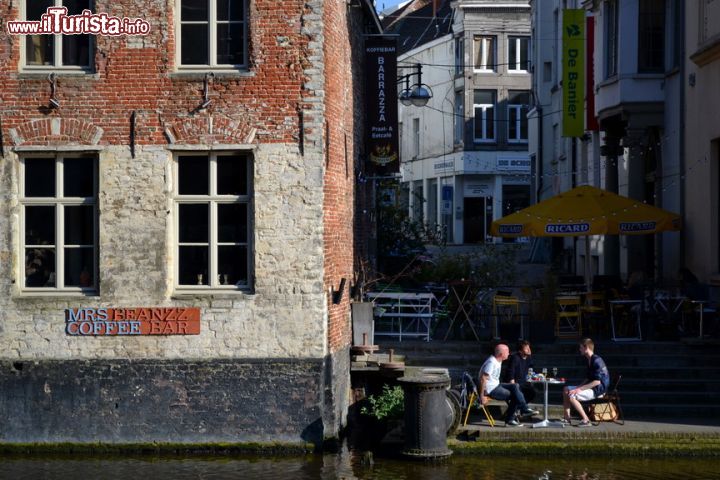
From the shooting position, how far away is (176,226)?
17.2 m

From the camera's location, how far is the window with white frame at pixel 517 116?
57.4 metres

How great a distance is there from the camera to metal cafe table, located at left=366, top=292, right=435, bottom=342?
67.9 feet

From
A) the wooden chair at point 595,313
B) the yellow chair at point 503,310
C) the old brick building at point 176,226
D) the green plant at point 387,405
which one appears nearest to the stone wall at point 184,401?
the old brick building at point 176,226

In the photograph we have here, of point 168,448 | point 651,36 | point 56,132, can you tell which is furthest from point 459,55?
point 168,448

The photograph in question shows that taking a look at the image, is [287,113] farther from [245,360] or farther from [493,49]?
[493,49]

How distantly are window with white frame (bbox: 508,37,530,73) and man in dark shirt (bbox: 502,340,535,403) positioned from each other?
40.5 meters

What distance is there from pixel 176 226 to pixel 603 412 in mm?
6564

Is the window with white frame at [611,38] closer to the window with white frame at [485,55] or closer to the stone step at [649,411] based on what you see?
the stone step at [649,411]

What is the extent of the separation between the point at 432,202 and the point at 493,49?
29.5 ft

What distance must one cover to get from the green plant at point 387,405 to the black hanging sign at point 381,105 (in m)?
5.84

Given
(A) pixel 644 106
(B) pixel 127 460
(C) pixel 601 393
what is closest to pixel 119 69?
(B) pixel 127 460

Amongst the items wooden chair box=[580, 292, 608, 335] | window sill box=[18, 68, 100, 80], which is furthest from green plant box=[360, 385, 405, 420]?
window sill box=[18, 68, 100, 80]

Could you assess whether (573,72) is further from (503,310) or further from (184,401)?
(184,401)

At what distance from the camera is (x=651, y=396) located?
60.8ft
